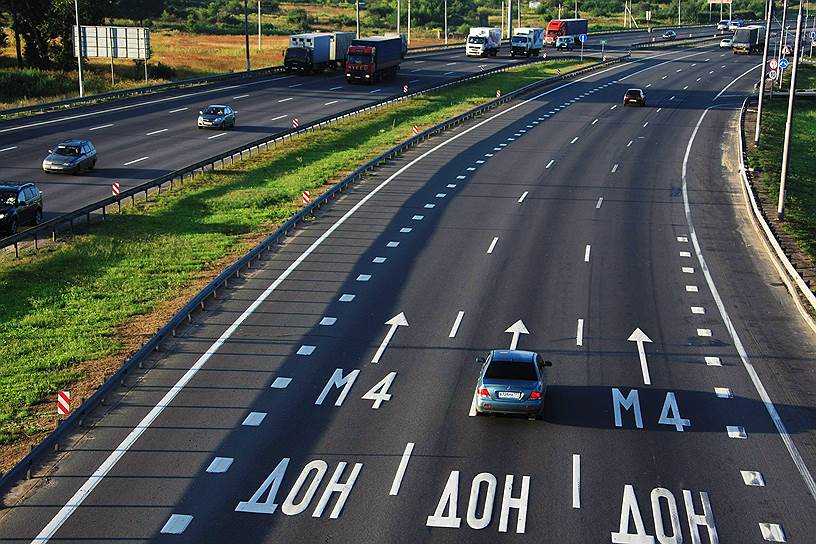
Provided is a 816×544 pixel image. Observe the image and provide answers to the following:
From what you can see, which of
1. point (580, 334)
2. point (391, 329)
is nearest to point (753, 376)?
point (580, 334)

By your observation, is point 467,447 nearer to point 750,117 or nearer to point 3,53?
point 750,117

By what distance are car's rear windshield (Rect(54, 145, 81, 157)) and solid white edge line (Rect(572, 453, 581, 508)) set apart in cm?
3930

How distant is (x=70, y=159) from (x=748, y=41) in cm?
11506

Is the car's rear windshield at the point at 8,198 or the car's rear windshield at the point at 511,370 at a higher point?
the car's rear windshield at the point at 8,198

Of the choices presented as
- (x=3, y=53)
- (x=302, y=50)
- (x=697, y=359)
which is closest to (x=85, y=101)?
(x=302, y=50)

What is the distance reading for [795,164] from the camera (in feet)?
210

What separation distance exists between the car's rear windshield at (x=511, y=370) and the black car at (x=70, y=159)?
35569 mm

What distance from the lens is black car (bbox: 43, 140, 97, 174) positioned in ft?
177

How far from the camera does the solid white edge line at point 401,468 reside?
68.1 ft

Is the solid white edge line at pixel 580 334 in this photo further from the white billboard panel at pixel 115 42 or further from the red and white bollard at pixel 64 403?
the white billboard panel at pixel 115 42

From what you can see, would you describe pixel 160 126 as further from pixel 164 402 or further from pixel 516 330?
pixel 164 402

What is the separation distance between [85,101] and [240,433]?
64.7m

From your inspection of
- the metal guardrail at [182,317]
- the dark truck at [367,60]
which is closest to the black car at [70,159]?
the metal guardrail at [182,317]

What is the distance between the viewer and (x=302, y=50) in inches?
4126
